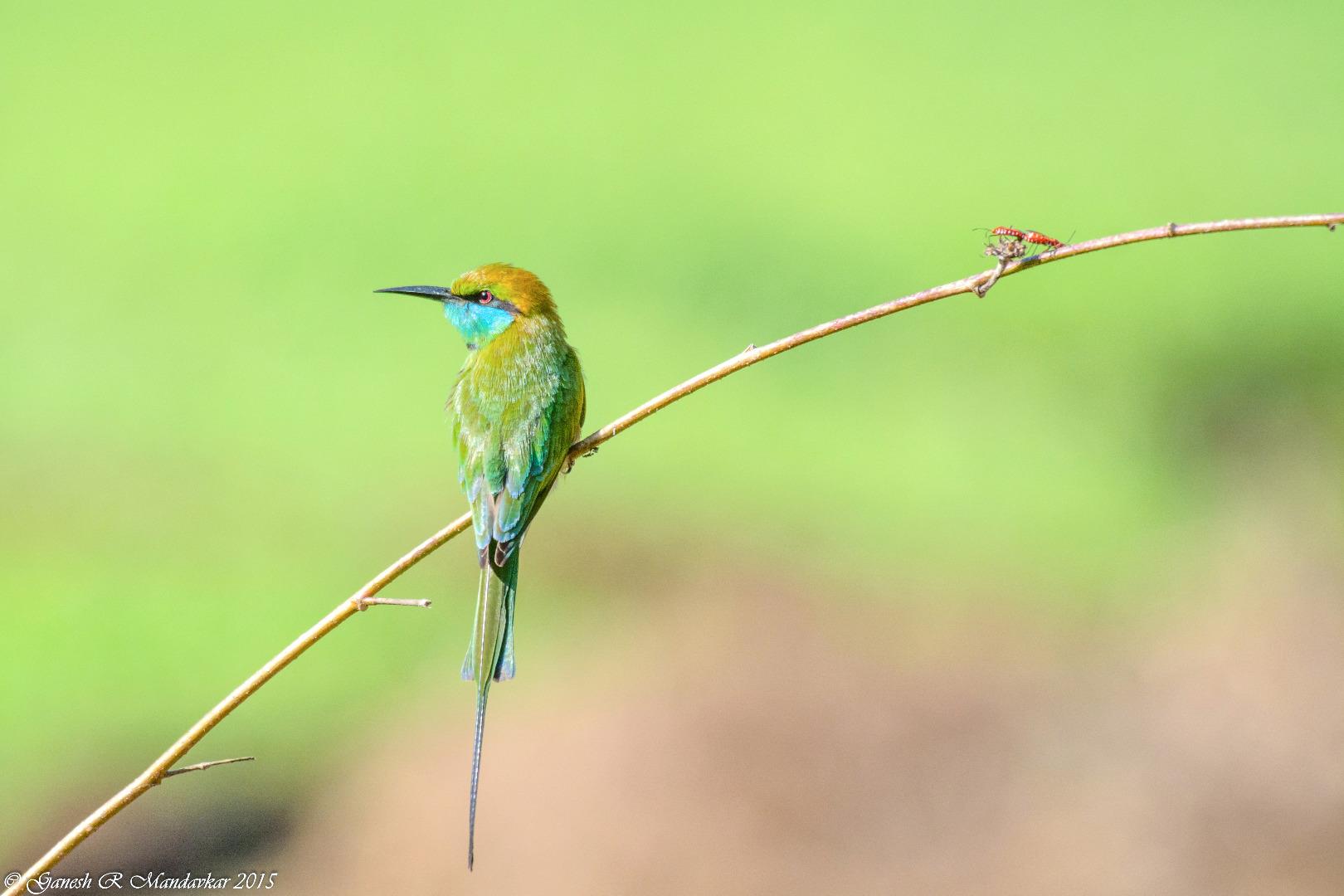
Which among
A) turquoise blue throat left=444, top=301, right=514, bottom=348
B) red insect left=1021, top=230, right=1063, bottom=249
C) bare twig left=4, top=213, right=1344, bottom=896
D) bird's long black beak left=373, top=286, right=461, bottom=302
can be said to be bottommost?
bare twig left=4, top=213, right=1344, bottom=896

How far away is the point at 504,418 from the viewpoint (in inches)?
61.1

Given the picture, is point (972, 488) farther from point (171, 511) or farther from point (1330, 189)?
point (171, 511)

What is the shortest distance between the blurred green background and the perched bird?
92 centimetres

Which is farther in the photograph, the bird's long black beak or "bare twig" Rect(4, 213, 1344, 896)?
the bird's long black beak

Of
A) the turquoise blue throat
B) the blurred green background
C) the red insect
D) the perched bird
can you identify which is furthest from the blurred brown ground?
the red insect

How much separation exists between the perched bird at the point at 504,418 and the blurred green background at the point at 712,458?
917 millimetres

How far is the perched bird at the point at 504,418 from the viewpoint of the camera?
1.33 meters

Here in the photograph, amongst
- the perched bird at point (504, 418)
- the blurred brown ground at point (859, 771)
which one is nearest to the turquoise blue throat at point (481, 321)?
the perched bird at point (504, 418)

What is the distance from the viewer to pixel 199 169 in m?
3.58

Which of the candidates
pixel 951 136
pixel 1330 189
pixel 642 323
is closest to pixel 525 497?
pixel 642 323

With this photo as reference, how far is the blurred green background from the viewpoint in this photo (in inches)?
91.4
